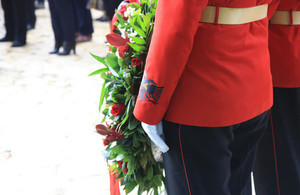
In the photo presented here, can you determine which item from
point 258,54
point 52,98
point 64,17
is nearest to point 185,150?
point 258,54

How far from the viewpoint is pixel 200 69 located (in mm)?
1195

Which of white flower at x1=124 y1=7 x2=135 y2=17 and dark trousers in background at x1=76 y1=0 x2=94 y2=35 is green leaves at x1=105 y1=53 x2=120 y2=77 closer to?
white flower at x1=124 y1=7 x2=135 y2=17

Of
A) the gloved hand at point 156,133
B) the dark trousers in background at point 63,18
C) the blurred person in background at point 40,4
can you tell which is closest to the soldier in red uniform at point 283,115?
the gloved hand at point 156,133

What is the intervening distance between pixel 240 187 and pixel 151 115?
0.49 metres

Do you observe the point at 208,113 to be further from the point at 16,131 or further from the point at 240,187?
the point at 16,131

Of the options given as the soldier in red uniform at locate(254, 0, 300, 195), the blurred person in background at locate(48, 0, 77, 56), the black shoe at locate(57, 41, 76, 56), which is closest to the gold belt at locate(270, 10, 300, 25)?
the soldier in red uniform at locate(254, 0, 300, 195)

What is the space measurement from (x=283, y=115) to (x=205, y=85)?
0.58 meters

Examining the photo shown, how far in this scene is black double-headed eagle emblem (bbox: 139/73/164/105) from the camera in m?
1.20

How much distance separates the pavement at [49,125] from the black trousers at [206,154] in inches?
43.3

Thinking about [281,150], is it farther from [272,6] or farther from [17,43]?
[17,43]

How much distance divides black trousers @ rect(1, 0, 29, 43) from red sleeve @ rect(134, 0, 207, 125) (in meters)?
4.67

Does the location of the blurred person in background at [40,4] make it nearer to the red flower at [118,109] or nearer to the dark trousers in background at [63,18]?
the dark trousers in background at [63,18]

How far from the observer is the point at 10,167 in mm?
2604

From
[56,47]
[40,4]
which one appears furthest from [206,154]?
[40,4]
